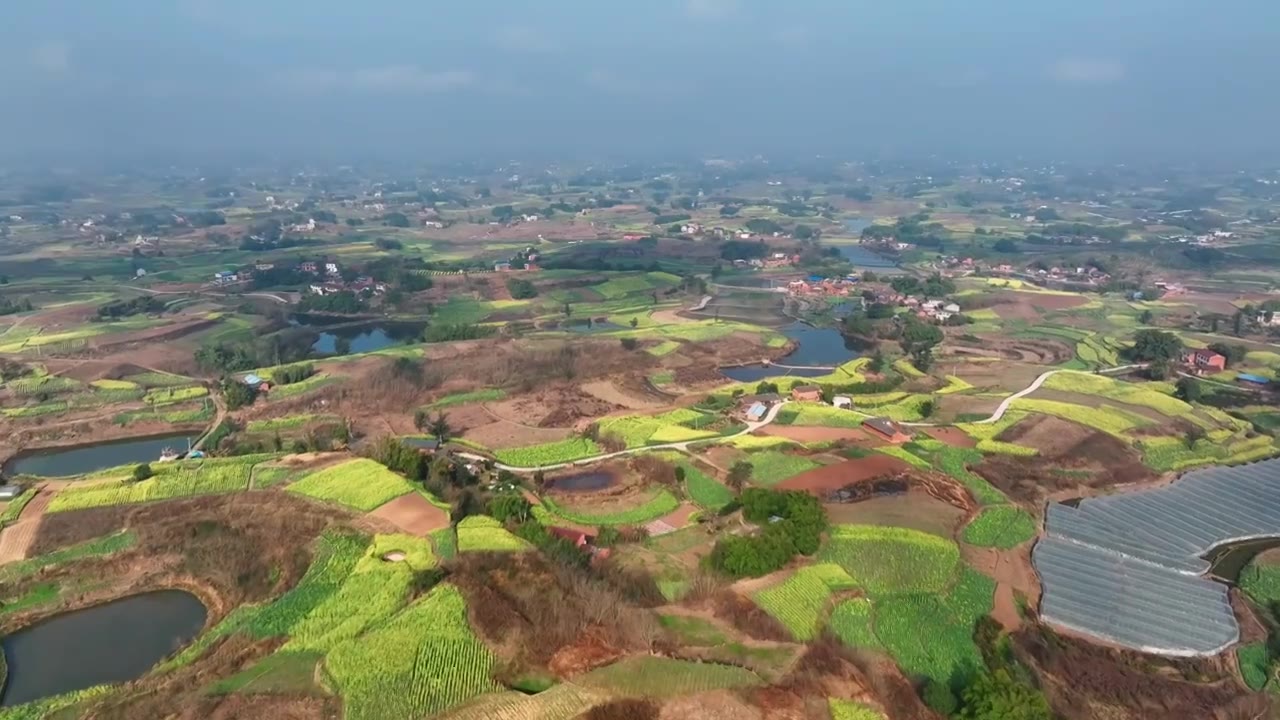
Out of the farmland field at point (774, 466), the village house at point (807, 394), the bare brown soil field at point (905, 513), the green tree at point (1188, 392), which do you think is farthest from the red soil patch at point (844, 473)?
the green tree at point (1188, 392)

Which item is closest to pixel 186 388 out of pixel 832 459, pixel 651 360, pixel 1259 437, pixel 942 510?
pixel 651 360

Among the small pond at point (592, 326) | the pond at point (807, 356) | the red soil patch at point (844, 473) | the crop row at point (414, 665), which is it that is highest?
the crop row at point (414, 665)

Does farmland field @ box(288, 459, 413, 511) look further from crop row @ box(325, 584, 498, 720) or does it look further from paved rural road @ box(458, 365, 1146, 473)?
crop row @ box(325, 584, 498, 720)

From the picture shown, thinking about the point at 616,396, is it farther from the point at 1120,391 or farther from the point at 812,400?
the point at 1120,391

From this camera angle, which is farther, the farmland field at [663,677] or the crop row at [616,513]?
the crop row at [616,513]

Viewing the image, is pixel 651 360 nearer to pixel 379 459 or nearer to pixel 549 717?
pixel 379 459

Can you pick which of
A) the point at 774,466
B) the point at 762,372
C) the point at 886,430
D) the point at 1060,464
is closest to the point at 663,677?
the point at 774,466

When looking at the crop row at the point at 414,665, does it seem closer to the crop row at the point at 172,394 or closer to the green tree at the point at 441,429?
the green tree at the point at 441,429

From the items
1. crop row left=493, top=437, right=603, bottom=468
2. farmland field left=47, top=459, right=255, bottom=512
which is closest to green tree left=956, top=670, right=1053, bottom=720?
crop row left=493, top=437, right=603, bottom=468
